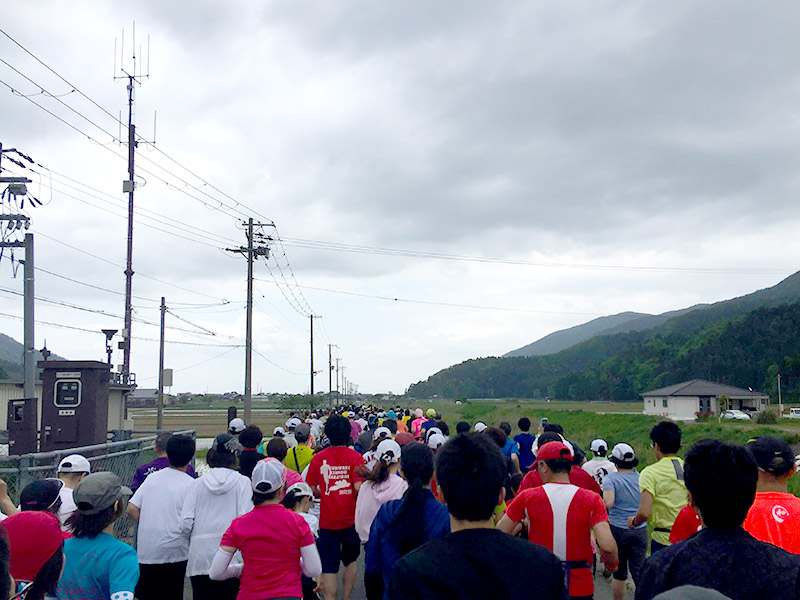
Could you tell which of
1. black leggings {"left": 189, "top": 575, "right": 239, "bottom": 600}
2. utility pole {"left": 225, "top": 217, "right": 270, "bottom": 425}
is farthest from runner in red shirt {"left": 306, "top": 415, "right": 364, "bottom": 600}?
utility pole {"left": 225, "top": 217, "right": 270, "bottom": 425}

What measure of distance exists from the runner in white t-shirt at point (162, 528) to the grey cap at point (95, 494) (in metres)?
1.74

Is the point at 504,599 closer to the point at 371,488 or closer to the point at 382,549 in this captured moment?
the point at 382,549

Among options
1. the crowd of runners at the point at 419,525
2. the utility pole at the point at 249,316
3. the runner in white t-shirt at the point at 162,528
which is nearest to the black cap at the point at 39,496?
the crowd of runners at the point at 419,525

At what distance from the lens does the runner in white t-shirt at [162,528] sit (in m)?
5.46

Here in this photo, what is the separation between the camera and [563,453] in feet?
15.9

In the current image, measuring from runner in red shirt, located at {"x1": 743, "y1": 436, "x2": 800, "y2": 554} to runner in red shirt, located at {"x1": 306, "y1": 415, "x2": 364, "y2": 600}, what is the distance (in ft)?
13.5

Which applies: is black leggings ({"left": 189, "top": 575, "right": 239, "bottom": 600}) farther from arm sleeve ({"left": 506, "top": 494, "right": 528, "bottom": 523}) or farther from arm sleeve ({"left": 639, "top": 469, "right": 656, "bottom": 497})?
arm sleeve ({"left": 639, "top": 469, "right": 656, "bottom": 497})

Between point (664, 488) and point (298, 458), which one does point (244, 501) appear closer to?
point (298, 458)

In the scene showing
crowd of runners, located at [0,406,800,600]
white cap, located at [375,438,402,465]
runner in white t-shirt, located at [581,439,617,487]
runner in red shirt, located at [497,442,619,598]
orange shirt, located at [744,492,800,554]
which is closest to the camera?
crowd of runners, located at [0,406,800,600]

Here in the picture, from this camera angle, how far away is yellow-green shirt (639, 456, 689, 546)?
5746 mm

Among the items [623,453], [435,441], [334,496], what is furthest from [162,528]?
[623,453]

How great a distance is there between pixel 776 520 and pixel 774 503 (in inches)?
3.7

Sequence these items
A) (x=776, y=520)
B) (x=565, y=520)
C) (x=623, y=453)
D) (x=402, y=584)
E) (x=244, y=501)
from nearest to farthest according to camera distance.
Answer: (x=402, y=584) < (x=776, y=520) < (x=565, y=520) < (x=244, y=501) < (x=623, y=453)

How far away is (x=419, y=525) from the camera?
4672mm
